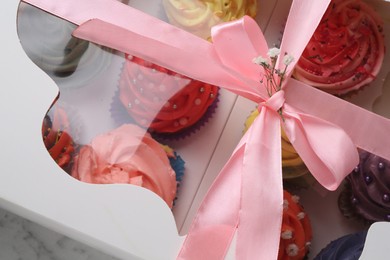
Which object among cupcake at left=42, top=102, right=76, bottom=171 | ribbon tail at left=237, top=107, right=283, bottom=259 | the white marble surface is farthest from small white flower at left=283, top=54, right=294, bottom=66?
the white marble surface

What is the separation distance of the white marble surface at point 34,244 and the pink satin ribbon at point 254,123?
1.52 feet

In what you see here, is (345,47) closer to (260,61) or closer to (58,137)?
(260,61)

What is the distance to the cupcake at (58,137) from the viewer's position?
36.7 inches

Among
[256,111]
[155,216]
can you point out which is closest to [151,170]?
[155,216]

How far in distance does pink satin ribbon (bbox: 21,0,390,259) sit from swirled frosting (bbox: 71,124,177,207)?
84 mm

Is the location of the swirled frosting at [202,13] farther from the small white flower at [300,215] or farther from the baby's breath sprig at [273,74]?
the small white flower at [300,215]

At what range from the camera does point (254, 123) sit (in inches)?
36.5

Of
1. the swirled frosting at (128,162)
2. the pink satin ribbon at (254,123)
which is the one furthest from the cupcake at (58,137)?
the pink satin ribbon at (254,123)

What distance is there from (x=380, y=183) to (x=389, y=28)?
0.28 m

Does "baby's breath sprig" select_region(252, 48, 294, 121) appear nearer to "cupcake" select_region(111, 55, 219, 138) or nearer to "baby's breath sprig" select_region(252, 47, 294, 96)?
"baby's breath sprig" select_region(252, 47, 294, 96)

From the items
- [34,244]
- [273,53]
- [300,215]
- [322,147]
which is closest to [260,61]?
[273,53]

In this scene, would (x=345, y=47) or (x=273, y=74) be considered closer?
(x=273, y=74)

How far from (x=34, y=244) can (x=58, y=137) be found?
0.41m

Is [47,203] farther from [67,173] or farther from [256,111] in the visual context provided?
[256,111]
